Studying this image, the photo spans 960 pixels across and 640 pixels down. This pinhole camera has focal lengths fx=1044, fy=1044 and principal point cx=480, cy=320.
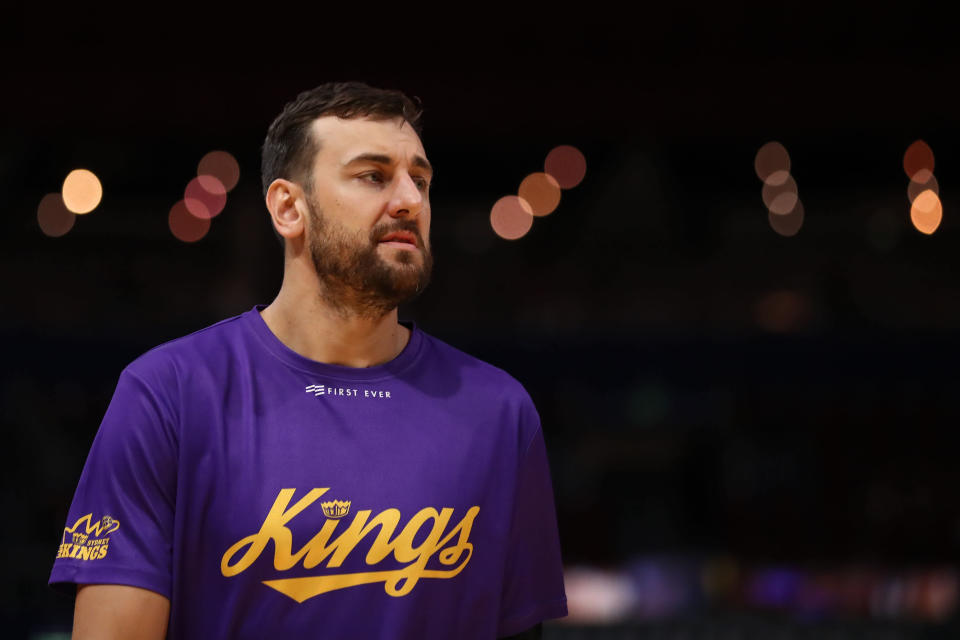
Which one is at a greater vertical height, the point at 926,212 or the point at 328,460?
the point at 926,212

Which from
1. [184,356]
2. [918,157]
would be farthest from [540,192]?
[184,356]

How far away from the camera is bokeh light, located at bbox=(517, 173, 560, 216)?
47.6 feet

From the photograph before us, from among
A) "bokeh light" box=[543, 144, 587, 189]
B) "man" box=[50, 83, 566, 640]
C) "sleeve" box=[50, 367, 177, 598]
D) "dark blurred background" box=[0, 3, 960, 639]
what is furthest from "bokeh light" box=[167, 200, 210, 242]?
"sleeve" box=[50, 367, 177, 598]

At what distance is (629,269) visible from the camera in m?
13.9

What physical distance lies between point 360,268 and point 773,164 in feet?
43.4

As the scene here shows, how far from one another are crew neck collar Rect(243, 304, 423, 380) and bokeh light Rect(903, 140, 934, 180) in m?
12.4

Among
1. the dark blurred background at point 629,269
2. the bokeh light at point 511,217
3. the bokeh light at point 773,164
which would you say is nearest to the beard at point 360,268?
the dark blurred background at point 629,269

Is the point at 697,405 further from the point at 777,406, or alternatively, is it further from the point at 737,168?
the point at 737,168

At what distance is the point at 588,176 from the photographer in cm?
1452

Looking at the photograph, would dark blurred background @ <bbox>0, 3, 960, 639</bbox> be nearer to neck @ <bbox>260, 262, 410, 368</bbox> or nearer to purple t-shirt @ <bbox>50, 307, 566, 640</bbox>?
purple t-shirt @ <bbox>50, 307, 566, 640</bbox>

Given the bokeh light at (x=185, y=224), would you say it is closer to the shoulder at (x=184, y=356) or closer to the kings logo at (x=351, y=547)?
the shoulder at (x=184, y=356)

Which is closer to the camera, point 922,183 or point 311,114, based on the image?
point 311,114

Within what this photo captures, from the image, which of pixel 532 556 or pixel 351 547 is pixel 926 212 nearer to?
pixel 532 556

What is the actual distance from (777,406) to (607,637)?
8.09 m
